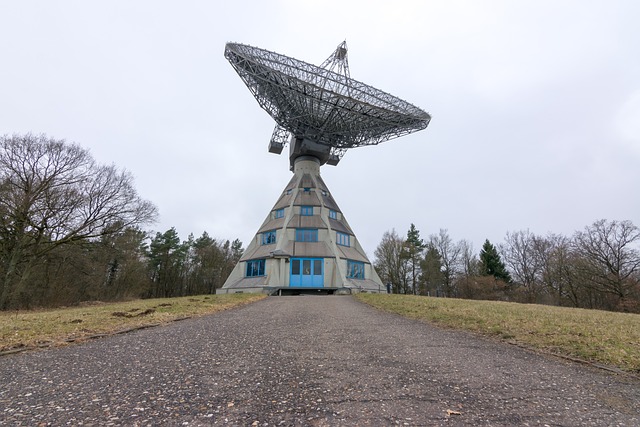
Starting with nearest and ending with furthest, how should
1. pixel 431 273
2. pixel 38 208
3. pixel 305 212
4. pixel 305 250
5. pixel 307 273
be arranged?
pixel 38 208 < pixel 307 273 < pixel 305 250 < pixel 305 212 < pixel 431 273

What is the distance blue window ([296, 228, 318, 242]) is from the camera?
100ft

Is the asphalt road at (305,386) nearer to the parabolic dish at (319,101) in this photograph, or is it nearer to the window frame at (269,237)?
the parabolic dish at (319,101)

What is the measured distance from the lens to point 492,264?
45.3m

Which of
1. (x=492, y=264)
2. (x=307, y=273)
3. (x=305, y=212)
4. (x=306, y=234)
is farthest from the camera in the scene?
(x=492, y=264)

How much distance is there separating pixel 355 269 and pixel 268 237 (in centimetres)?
942

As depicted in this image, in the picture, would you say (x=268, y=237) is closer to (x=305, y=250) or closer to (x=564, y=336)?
(x=305, y=250)

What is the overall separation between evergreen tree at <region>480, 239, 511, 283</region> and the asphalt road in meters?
44.5

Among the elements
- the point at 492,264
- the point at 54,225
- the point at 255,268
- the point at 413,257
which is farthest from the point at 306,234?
the point at 492,264

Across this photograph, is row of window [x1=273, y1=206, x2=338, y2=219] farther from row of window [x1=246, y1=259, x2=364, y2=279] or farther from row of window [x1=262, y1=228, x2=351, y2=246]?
row of window [x1=246, y1=259, x2=364, y2=279]

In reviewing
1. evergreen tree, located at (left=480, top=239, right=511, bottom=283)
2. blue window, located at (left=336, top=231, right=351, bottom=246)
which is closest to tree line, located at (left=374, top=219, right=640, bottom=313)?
evergreen tree, located at (left=480, top=239, right=511, bottom=283)

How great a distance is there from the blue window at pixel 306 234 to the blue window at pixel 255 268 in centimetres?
426

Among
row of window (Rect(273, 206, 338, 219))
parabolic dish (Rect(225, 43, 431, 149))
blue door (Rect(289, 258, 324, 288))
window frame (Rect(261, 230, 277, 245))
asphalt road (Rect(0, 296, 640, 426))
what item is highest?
parabolic dish (Rect(225, 43, 431, 149))

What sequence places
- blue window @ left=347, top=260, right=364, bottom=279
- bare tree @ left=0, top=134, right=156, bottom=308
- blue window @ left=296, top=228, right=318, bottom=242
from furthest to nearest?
blue window @ left=296, top=228, right=318, bottom=242, blue window @ left=347, top=260, right=364, bottom=279, bare tree @ left=0, top=134, right=156, bottom=308

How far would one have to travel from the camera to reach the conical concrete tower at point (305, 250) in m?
27.9
